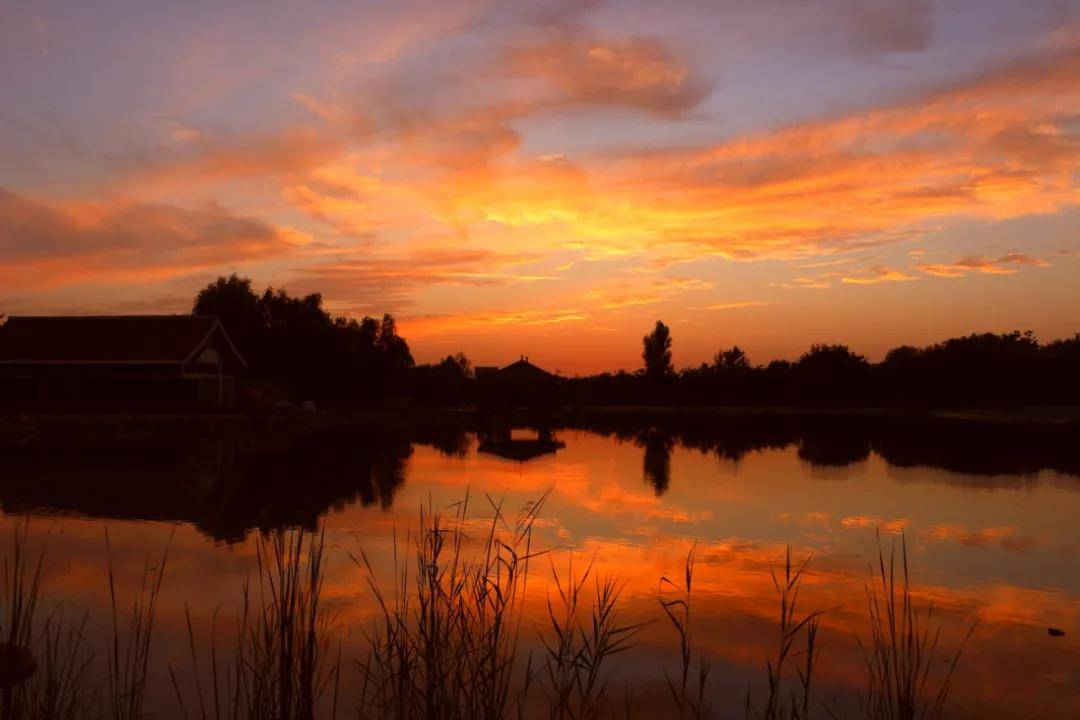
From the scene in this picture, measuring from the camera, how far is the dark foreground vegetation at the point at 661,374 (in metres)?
44.6

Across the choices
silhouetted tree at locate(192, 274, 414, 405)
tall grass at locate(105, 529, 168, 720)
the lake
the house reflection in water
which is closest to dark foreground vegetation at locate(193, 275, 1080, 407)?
silhouetted tree at locate(192, 274, 414, 405)

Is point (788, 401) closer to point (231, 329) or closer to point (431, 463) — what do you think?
point (231, 329)

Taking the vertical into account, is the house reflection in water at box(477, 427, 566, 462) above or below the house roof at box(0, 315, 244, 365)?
below

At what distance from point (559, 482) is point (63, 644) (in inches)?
414

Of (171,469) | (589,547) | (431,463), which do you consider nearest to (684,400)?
(431,463)

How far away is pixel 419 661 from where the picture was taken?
5566 millimetres

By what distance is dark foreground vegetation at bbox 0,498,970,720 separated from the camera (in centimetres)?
379

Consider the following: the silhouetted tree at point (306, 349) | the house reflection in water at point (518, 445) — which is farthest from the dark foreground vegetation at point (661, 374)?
the house reflection in water at point (518, 445)

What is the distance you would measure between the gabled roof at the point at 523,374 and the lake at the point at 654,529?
62.8 ft

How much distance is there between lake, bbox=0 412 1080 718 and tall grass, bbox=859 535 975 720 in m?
0.10

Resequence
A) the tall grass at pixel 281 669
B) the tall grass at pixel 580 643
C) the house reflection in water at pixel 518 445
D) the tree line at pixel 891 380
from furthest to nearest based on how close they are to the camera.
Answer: the tree line at pixel 891 380 < the house reflection in water at pixel 518 445 < the tall grass at pixel 580 643 < the tall grass at pixel 281 669

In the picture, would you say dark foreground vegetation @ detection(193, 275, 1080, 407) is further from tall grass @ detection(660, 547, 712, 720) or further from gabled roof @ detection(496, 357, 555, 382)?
tall grass @ detection(660, 547, 712, 720)

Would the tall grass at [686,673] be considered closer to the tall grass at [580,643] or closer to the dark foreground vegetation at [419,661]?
the dark foreground vegetation at [419,661]

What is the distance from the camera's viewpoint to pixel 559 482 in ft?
51.7
